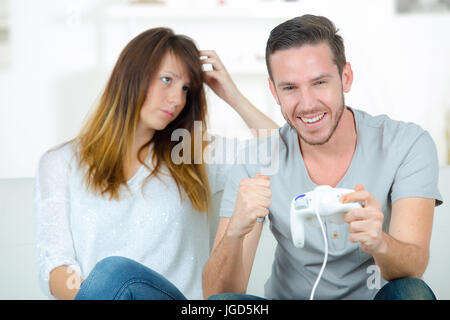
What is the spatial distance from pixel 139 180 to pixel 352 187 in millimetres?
661

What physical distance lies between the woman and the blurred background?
6.67 feet

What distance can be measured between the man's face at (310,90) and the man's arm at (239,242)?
0.84 ft

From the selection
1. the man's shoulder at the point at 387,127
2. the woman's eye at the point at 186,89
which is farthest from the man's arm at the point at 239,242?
the woman's eye at the point at 186,89

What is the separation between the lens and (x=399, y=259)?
1.08 metres

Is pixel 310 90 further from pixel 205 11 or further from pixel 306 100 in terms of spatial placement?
pixel 205 11

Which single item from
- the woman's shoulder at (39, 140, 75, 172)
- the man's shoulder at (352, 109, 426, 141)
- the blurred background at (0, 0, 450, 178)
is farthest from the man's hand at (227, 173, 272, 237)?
the blurred background at (0, 0, 450, 178)

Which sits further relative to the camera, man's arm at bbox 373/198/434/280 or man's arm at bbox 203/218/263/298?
man's arm at bbox 203/218/263/298

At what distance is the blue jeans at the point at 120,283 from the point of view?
1172 mm

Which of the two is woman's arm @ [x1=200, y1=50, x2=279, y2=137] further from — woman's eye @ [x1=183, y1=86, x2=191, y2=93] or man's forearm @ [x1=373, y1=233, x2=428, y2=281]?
man's forearm @ [x1=373, y1=233, x2=428, y2=281]

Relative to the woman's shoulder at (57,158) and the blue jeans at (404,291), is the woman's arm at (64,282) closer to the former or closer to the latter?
the woman's shoulder at (57,158)

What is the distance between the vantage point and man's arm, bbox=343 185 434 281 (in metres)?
0.99
